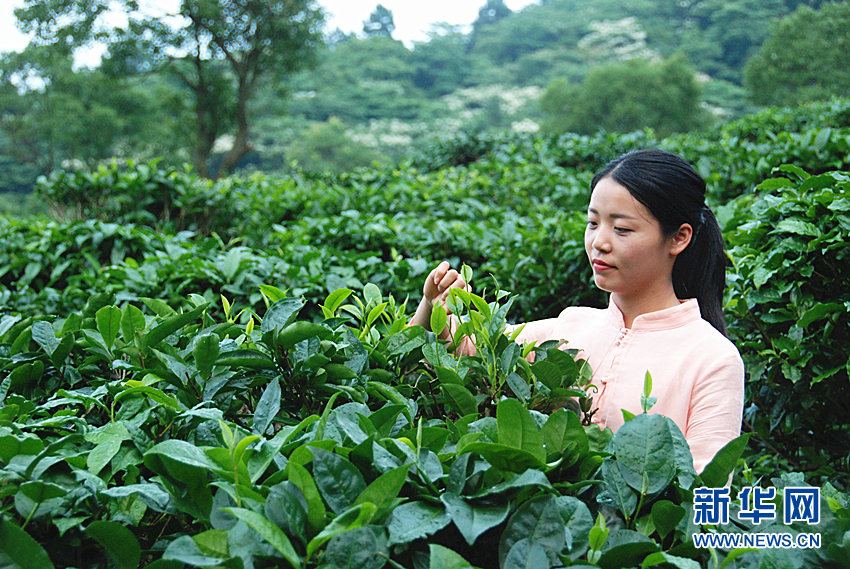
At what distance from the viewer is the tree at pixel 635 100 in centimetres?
2655

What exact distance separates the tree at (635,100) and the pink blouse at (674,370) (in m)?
26.0

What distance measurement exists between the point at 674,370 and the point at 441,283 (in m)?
0.54

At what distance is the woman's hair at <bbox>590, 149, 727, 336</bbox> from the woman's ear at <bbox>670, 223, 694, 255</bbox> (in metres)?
0.01

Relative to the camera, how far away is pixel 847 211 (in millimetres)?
1972

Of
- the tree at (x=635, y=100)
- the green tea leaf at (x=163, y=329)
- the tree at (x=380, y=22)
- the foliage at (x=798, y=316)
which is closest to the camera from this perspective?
the green tea leaf at (x=163, y=329)

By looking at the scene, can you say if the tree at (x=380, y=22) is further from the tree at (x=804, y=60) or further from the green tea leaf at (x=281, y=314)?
the green tea leaf at (x=281, y=314)

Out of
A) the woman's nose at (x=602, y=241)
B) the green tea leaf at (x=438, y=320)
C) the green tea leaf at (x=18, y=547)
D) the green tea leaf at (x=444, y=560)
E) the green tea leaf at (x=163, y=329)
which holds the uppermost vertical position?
the green tea leaf at (x=163, y=329)

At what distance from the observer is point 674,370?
140 cm

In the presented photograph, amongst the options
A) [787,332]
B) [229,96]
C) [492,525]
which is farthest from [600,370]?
[229,96]

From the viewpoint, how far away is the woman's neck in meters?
1.55

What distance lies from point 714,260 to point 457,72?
3770 centimetres

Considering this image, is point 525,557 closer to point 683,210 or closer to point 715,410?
point 715,410

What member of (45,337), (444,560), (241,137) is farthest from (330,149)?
(444,560)

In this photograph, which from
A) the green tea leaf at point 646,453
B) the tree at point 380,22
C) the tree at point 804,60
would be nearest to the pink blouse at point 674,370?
the green tea leaf at point 646,453
